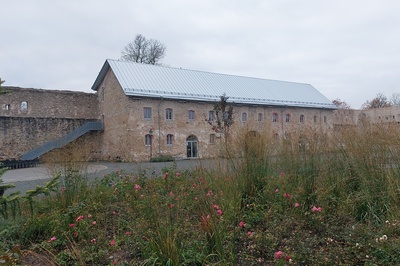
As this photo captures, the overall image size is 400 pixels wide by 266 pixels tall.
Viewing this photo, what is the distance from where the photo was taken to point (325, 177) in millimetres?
3725

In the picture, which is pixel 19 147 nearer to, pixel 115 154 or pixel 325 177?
pixel 115 154

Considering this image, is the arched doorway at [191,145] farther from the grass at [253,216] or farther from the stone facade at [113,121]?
the grass at [253,216]

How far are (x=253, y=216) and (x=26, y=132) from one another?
2157 cm

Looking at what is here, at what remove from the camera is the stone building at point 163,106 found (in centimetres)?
2048

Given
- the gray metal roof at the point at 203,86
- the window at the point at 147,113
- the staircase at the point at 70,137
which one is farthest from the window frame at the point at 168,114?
the staircase at the point at 70,137

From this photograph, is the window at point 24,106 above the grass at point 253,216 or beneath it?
above

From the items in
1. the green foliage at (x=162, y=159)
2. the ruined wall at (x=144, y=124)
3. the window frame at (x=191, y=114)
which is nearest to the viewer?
the green foliage at (x=162, y=159)

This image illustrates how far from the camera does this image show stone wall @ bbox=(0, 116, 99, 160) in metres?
20.5

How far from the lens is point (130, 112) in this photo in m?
20.2

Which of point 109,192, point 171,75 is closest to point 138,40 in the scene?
point 171,75

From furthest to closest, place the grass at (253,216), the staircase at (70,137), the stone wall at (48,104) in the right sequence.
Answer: the stone wall at (48,104), the staircase at (70,137), the grass at (253,216)

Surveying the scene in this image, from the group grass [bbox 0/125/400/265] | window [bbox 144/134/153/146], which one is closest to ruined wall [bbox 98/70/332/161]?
window [bbox 144/134/153/146]

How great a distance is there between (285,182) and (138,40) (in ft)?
115

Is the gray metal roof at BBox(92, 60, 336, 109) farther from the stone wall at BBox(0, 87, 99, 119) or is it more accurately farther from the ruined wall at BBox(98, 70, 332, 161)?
the stone wall at BBox(0, 87, 99, 119)
